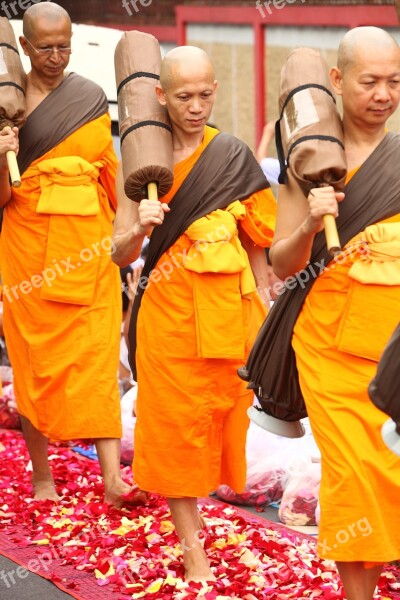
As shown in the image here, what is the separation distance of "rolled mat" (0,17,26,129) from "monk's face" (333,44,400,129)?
198cm

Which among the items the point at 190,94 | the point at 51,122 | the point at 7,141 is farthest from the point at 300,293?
the point at 51,122

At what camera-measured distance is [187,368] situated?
199 inches

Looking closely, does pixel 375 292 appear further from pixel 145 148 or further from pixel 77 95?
pixel 77 95

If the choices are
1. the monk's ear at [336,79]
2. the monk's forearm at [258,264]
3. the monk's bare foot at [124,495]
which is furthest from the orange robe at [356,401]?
the monk's bare foot at [124,495]

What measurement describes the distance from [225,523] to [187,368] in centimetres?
105

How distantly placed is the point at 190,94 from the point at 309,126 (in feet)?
2.77

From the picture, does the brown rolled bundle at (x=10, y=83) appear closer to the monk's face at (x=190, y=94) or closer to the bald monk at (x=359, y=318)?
the monk's face at (x=190, y=94)

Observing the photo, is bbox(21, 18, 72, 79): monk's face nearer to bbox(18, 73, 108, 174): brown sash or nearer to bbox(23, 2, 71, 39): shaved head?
bbox(23, 2, 71, 39): shaved head

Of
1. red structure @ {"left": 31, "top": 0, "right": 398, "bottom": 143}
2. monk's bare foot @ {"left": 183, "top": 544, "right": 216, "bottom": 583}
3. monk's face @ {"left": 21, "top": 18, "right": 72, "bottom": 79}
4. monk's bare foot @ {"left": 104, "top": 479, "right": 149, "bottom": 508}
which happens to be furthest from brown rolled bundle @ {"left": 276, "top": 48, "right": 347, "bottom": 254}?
red structure @ {"left": 31, "top": 0, "right": 398, "bottom": 143}

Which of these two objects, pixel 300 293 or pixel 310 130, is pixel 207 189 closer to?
pixel 300 293

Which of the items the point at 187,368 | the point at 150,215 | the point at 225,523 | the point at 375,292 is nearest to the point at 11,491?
the point at 225,523

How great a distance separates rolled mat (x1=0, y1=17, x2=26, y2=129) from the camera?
5703 mm

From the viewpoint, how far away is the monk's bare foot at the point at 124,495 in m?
6.03

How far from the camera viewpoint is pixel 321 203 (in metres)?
3.98
